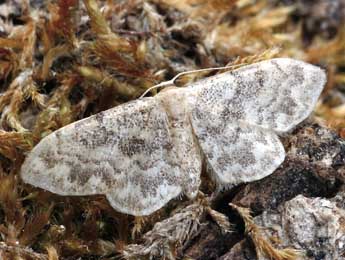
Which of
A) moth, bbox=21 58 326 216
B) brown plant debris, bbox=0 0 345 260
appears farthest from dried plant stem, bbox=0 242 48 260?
moth, bbox=21 58 326 216

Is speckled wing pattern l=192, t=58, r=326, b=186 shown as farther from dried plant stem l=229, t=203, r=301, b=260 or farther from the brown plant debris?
dried plant stem l=229, t=203, r=301, b=260

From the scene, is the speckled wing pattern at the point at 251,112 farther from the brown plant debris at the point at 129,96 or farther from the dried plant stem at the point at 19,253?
the dried plant stem at the point at 19,253

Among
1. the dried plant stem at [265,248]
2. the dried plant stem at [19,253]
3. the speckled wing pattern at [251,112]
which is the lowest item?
the dried plant stem at [265,248]

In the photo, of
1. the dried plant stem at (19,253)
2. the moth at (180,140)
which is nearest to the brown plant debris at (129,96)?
the dried plant stem at (19,253)

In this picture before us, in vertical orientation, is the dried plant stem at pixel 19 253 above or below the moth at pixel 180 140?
below

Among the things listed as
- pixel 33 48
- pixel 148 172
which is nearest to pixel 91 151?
pixel 148 172

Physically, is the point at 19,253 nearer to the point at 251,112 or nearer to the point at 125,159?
the point at 125,159

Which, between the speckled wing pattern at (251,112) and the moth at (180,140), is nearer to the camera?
the moth at (180,140)
